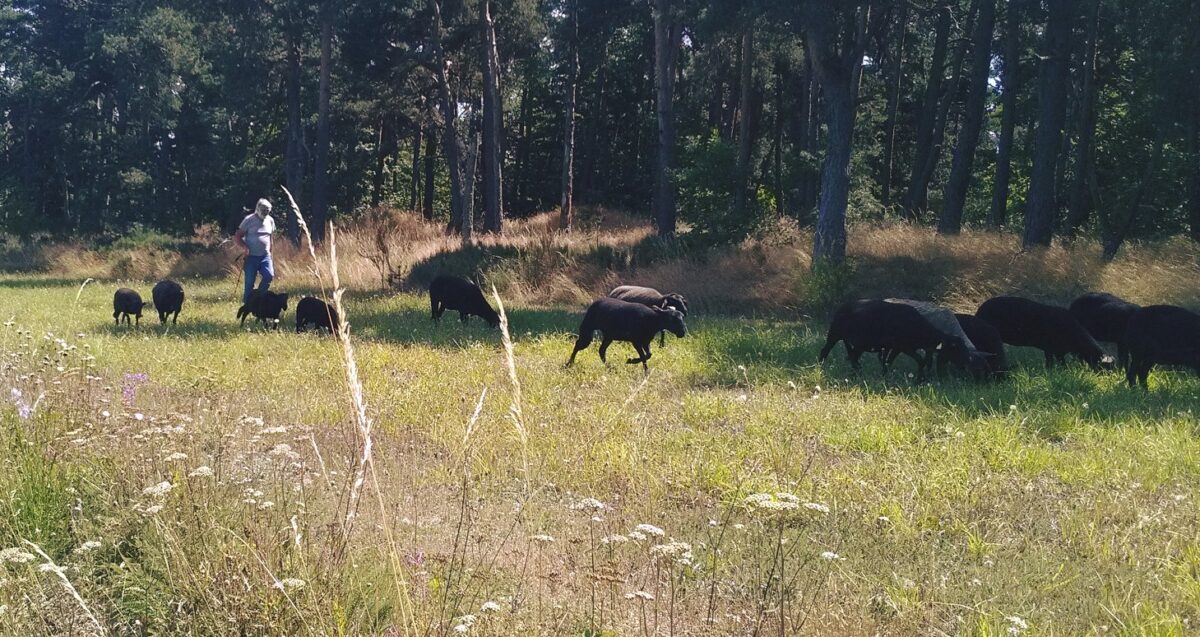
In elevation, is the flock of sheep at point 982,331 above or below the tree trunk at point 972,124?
below

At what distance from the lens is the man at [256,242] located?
15.7m

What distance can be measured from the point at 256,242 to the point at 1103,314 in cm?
1336

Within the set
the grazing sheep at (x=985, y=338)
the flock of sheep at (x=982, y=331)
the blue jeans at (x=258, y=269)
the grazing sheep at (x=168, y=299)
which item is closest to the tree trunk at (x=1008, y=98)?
the flock of sheep at (x=982, y=331)

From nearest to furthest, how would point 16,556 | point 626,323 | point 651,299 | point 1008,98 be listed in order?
point 16,556
point 626,323
point 651,299
point 1008,98

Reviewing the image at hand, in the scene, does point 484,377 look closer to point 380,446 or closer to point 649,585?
point 380,446

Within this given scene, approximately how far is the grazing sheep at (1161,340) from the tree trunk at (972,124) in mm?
12292

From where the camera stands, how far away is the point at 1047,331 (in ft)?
36.8

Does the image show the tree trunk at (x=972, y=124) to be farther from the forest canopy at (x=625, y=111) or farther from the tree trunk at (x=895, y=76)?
the tree trunk at (x=895, y=76)

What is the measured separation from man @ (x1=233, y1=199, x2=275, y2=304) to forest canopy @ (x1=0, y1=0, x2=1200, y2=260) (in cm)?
921

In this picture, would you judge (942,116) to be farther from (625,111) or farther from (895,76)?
(625,111)

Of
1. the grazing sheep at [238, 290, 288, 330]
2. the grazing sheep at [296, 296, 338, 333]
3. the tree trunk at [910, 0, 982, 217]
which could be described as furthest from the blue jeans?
the tree trunk at [910, 0, 982, 217]

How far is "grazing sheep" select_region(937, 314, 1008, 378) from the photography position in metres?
10.3

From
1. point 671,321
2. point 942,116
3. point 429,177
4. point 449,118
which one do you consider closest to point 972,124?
point 942,116

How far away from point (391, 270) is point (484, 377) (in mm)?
14583
